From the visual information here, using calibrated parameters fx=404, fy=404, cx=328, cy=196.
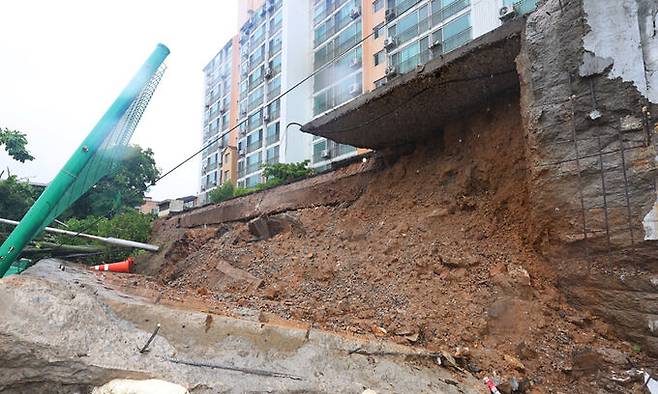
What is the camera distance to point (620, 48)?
3762 millimetres

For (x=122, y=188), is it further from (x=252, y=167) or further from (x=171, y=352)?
(x=171, y=352)

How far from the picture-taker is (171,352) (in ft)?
10.5

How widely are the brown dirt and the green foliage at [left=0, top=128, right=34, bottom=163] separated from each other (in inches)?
571

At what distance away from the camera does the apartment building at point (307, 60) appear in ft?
59.7

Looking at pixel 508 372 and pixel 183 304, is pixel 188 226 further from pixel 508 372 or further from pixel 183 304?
pixel 508 372

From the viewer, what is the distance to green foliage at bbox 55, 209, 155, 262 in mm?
11367

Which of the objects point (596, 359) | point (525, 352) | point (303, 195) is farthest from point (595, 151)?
point (303, 195)

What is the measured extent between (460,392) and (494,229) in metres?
2.36

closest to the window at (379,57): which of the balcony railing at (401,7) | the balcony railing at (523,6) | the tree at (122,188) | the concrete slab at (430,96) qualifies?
the balcony railing at (401,7)

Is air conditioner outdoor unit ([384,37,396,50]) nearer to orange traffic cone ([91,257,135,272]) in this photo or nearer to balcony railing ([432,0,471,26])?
balcony railing ([432,0,471,26])

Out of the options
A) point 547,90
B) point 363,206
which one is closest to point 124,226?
point 363,206

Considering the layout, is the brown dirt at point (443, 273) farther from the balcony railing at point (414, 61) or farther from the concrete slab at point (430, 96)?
the balcony railing at point (414, 61)

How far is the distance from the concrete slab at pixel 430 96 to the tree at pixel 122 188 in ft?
36.2

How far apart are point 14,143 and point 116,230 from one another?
9399mm
